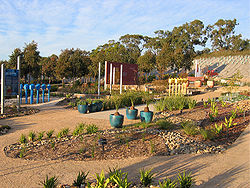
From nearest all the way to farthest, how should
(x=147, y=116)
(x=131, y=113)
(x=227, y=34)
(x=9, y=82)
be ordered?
(x=147, y=116) < (x=131, y=113) < (x=9, y=82) < (x=227, y=34)

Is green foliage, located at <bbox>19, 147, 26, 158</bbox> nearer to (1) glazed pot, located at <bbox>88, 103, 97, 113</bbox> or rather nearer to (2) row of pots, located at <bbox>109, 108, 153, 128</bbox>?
(2) row of pots, located at <bbox>109, 108, 153, 128</bbox>

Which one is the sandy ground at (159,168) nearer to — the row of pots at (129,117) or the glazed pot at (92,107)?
the row of pots at (129,117)

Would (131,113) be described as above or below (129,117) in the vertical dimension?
above

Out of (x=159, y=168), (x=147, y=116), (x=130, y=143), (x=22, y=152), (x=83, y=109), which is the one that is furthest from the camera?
(x=83, y=109)

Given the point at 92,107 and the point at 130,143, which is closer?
the point at 130,143

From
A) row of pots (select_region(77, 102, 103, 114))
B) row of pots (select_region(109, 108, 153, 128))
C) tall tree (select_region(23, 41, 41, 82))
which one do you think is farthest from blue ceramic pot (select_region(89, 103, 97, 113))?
tall tree (select_region(23, 41, 41, 82))

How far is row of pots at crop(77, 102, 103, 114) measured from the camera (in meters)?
10.7

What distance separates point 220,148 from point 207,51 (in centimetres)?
6516

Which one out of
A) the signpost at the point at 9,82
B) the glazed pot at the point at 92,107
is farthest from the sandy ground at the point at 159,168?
the signpost at the point at 9,82

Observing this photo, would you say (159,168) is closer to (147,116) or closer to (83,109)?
(147,116)

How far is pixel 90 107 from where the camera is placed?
1101 centimetres

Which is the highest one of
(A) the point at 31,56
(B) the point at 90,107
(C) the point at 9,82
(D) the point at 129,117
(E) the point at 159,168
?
(A) the point at 31,56

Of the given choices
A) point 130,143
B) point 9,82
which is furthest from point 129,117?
point 9,82

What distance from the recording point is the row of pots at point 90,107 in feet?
35.1
